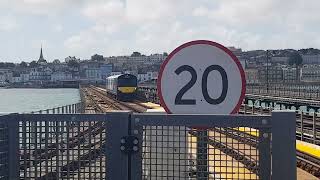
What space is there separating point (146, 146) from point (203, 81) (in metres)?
1.10

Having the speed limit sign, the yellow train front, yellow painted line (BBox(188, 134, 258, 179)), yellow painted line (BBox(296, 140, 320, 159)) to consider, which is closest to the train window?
the yellow train front

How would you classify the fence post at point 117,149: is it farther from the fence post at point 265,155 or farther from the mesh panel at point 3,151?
the fence post at point 265,155

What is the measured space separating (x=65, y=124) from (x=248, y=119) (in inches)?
53.5

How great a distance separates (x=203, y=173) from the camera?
4.09m

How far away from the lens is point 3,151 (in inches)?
166

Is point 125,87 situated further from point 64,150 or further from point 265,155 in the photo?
point 265,155

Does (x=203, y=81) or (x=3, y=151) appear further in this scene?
(x=203, y=81)

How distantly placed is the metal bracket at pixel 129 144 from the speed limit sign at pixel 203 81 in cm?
107

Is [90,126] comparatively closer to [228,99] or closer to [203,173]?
[203,173]

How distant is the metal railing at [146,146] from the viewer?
394 cm

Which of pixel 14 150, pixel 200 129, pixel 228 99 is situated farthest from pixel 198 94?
pixel 14 150

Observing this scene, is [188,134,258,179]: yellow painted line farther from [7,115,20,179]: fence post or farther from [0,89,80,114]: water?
[0,89,80,114]: water

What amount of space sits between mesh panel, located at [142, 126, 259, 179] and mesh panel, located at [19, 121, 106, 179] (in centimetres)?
36

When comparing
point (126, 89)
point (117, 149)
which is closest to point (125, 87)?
point (126, 89)
